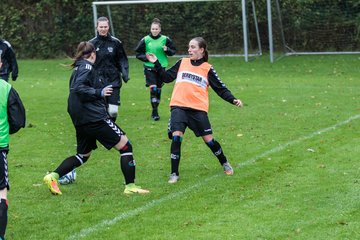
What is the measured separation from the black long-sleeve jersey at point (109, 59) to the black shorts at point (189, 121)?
3.04 meters

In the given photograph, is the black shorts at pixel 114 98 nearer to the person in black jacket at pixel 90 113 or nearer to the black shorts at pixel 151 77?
the black shorts at pixel 151 77

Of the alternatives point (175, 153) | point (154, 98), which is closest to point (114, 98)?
point (154, 98)

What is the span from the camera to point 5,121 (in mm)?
7270

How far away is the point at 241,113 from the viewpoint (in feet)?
51.6

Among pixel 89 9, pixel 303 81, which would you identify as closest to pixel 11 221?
pixel 303 81

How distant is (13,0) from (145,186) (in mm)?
21341

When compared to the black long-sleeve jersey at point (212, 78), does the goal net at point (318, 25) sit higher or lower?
lower

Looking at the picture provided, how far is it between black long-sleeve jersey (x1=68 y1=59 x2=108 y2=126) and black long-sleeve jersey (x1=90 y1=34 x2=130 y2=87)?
3771 millimetres

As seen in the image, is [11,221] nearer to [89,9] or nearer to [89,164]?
[89,164]

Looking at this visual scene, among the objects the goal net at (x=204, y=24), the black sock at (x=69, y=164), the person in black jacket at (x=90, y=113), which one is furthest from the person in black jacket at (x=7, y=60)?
the goal net at (x=204, y=24)

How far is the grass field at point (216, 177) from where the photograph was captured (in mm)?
7785

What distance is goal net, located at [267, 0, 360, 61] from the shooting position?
84.3ft

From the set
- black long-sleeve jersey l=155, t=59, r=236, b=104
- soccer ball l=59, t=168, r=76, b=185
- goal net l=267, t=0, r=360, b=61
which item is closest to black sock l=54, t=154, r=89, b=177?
soccer ball l=59, t=168, r=76, b=185

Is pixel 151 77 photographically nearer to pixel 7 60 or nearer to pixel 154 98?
pixel 154 98
